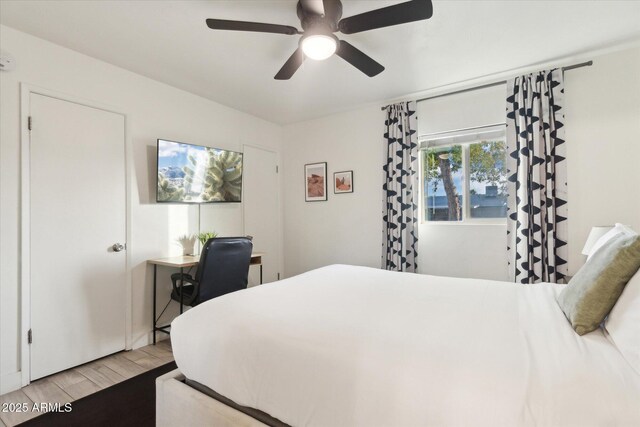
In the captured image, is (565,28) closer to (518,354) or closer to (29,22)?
(518,354)

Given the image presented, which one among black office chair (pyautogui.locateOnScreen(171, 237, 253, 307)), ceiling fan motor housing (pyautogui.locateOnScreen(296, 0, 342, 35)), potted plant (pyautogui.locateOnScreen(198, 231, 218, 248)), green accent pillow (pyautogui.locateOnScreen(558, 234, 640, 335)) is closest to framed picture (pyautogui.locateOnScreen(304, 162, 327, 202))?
potted plant (pyautogui.locateOnScreen(198, 231, 218, 248))

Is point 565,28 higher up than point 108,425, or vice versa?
point 565,28

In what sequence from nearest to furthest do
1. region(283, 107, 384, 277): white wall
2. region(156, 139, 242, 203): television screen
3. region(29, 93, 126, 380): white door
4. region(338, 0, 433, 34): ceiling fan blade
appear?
1. region(338, 0, 433, 34): ceiling fan blade
2. region(29, 93, 126, 380): white door
3. region(156, 139, 242, 203): television screen
4. region(283, 107, 384, 277): white wall

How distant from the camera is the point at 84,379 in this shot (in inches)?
89.7

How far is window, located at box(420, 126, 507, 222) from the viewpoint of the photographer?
10.2ft

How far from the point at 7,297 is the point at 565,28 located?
179 inches

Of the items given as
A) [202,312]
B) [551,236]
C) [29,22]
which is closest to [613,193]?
[551,236]

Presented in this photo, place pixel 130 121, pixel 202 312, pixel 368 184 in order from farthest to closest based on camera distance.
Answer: pixel 368 184 < pixel 130 121 < pixel 202 312

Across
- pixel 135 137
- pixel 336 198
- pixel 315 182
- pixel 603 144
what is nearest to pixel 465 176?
pixel 603 144

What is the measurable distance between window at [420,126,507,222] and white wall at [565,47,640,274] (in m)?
0.57

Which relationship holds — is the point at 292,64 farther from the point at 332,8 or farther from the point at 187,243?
the point at 187,243

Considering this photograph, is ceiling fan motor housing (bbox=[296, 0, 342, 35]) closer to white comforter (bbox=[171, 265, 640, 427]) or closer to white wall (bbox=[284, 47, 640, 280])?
white comforter (bbox=[171, 265, 640, 427])

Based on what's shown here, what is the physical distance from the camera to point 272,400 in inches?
44.0

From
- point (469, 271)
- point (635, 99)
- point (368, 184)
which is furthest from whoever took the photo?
point (368, 184)
